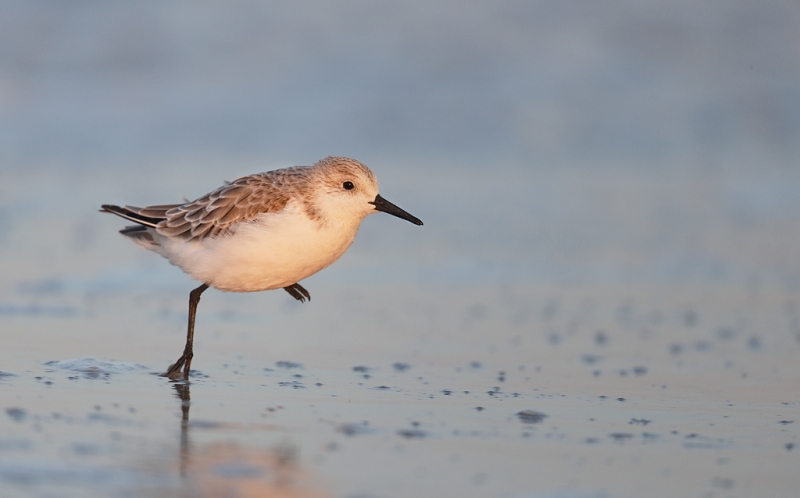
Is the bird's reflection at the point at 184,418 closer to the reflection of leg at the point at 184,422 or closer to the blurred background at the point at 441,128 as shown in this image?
the reflection of leg at the point at 184,422

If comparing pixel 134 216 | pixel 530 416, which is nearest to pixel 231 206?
pixel 134 216

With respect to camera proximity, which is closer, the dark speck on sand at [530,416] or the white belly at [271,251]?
the dark speck on sand at [530,416]

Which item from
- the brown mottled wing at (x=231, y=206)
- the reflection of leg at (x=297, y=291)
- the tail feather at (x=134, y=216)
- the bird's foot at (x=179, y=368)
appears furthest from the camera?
the reflection of leg at (x=297, y=291)

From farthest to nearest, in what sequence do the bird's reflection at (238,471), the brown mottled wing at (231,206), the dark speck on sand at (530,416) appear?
the brown mottled wing at (231,206)
the dark speck on sand at (530,416)
the bird's reflection at (238,471)

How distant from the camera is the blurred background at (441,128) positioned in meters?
8.79

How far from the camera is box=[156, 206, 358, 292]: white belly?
219 inches

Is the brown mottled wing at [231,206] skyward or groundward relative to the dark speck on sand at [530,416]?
skyward

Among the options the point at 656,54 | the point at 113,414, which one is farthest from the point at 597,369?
the point at 656,54

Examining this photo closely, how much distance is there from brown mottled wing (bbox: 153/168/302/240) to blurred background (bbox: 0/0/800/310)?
1720 mm

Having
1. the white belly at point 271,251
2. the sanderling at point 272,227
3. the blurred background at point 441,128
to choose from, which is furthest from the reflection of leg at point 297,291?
the blurred background at point 441,128

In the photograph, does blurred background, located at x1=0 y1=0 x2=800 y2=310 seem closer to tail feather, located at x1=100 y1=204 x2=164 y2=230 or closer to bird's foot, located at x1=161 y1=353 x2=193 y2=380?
tail feather, located at x1=100 y1=204 x2=164 y2=230

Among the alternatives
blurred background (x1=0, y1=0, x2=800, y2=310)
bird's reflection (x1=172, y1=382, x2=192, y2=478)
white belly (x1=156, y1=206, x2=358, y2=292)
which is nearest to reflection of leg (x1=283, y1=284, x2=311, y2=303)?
white belly (x1=156, y1=206, x2=358, y2=292)

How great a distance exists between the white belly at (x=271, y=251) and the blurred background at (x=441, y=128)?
6.68ft

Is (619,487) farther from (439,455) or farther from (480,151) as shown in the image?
(480,151)
